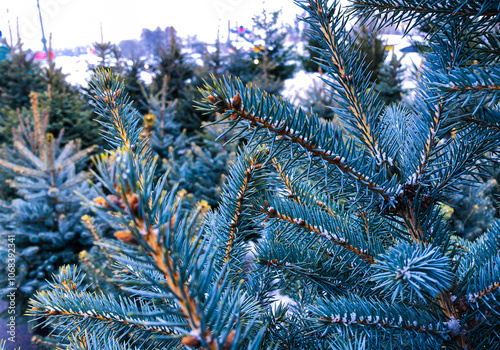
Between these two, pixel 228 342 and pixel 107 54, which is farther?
pixel 107 54

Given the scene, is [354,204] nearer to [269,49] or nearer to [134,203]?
[134,203]

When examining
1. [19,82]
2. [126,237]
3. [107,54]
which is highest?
[107,54]

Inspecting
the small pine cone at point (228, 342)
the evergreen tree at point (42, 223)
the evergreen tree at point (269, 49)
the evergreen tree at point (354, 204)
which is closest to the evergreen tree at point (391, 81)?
the evergreen tree at point (269, 49)

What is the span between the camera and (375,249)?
0.51 m

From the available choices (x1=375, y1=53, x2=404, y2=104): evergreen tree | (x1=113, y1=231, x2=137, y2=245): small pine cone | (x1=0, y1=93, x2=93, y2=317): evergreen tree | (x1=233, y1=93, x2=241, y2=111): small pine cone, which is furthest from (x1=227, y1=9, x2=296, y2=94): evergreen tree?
(x1=113, y1=231, x2=137, y2=245): small pine cone

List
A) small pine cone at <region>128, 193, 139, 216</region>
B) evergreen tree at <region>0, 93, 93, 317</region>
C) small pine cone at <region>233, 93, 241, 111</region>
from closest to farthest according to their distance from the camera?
small pine cone at <region>128, 193, 139, 216</region> → small pine cone at <region>233, 93, 241, 111</region> → evergreen tree at <region>0, 93, 93, 317</region>

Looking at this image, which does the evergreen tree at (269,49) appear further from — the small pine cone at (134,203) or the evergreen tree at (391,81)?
the small pine cone at (134,203)

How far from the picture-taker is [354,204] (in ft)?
1.48

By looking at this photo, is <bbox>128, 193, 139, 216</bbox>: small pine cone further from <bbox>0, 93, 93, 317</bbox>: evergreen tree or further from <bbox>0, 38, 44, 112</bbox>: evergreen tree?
<bbox>0, 38, 44, 112</bbox>: evergreen tree

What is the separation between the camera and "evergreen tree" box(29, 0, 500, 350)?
Answer: 34 centimetres

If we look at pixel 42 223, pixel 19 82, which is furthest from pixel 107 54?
pixel 42 223

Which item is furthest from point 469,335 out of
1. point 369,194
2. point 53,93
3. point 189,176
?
point 53,93

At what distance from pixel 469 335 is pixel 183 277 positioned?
38cm

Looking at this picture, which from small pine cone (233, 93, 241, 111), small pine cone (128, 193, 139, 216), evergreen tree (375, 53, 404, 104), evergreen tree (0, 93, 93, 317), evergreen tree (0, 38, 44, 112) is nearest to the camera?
small pine cone (128, 193, 139, 216)
